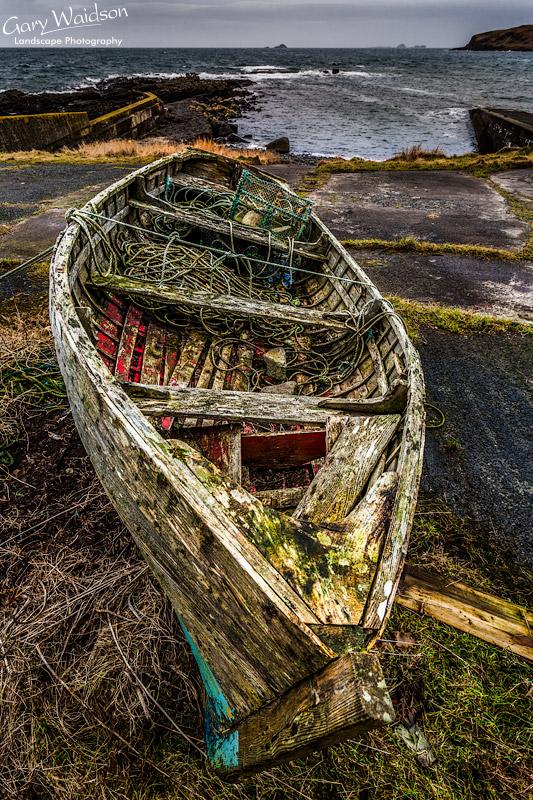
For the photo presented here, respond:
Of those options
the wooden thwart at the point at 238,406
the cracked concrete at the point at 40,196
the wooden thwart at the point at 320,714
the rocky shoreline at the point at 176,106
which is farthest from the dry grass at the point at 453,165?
the wooden thwart at the point at 320,714

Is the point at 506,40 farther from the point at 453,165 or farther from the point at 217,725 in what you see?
the point at 217,725

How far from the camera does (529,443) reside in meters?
3.92

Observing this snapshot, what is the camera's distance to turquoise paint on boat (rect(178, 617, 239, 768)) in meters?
1.67

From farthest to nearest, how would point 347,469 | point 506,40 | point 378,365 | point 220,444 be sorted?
point 506,40 < point 378,365 < point 220,444 < point 347,469

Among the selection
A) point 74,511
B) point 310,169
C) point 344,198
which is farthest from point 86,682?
point 310,169

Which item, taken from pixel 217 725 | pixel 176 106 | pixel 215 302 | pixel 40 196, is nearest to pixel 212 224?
pixel 215 302

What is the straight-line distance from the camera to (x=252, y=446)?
2928 mm

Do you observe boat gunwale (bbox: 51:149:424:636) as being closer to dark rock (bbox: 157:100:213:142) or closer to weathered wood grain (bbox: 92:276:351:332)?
weathered wood grain (bbox: 92:276:351:332)

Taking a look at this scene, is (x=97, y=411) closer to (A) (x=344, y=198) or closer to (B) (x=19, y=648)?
(B) (x=19, y=648)

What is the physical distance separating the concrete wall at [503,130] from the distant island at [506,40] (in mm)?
167619

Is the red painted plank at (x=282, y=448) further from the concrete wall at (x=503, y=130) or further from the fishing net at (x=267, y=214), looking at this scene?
the concrete wall at (x=503, y=130)

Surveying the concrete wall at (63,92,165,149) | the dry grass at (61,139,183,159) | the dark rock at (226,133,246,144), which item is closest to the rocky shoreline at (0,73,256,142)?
the dark rock at (226,133,246,144)

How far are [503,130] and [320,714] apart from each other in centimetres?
2657

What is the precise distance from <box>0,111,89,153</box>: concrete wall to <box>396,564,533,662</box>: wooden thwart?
2047 centimetres
